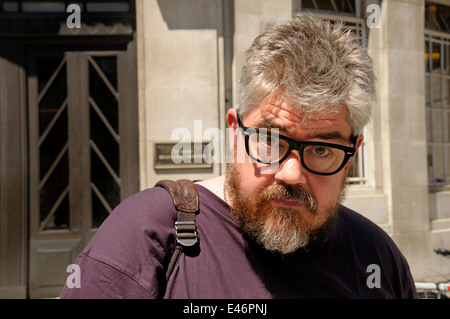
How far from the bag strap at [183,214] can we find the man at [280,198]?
22mm

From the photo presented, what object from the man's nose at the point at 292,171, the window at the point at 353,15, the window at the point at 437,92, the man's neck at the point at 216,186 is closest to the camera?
the man's nose at the point at 292,171

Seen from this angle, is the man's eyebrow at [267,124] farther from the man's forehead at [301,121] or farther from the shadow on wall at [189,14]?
the shadow on wall at [189,14]

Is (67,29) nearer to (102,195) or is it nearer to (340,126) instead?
(102,195)

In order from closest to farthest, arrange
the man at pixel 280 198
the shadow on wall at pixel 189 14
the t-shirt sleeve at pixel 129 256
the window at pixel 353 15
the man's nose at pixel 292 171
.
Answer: the t-shirt sleeve at pixel 129 256
the man at pixel 280 198
the man's nose at pixel 292 171
the shadow on wall at pixel 189 14
the window at pixel 353 15

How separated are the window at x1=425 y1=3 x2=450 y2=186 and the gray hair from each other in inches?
242

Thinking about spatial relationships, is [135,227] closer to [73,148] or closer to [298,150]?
[298,150]

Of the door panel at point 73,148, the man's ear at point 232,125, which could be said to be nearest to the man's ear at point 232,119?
the man's ear at point 232,125

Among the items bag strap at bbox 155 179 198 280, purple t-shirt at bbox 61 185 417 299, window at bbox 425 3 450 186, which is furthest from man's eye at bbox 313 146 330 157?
window at bbox 425 3 450 186

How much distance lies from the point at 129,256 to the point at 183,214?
0.75 ft

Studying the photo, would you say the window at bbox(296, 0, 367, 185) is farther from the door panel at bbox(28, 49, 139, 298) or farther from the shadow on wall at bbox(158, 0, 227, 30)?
the door panel at bbox(28, 49, 139, 298)

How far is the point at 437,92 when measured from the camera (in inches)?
261

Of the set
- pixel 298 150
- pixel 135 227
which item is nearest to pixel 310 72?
pixel 298 150

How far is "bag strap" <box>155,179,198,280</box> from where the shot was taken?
1.11m

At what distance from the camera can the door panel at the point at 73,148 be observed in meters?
4.81
